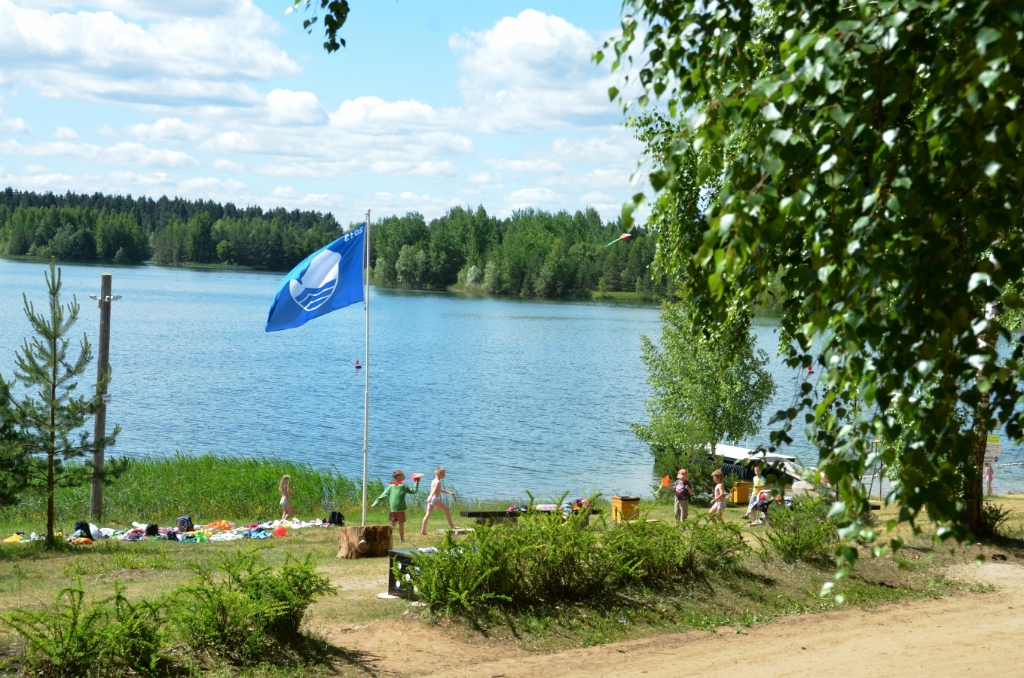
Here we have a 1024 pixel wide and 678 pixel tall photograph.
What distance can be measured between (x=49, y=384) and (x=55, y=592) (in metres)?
4.67

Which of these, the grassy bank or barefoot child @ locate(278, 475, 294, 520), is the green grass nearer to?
barefoot child @ locate(278, 475, 294, 520)

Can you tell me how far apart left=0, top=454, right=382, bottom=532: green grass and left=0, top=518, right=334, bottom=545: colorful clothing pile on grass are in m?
2.21

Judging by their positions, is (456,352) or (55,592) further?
(456,352)

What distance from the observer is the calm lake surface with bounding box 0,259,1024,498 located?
107ft

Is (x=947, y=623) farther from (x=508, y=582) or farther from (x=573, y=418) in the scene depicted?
(x=573, y=418)

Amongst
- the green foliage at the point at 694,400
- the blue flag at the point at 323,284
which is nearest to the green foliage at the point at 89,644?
the blue flag at the point at 323,284

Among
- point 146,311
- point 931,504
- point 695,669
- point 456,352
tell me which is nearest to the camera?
point 931,504

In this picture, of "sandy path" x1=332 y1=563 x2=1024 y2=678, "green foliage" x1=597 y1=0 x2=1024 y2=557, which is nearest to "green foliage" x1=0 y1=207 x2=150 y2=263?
"sandy path" x1=332 y1=563 x2=1024 y2=678

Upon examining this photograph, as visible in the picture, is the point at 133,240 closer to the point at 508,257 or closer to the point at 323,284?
the point at 508,257

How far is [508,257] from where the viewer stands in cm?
14125

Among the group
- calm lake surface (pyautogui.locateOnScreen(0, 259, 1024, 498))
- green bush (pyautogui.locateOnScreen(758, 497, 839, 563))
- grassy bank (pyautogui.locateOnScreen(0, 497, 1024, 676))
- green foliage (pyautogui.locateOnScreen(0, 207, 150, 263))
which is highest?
green foliage (pyautogui.locateOnScreen(0, 207, 150, 263))

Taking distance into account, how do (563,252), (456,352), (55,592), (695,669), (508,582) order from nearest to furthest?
1. (695,669)
2. (508,582)
3. (55,592)
4. (456,352)
5. (563,252)

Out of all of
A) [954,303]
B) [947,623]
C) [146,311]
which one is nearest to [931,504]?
[954,303]

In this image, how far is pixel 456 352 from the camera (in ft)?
224
